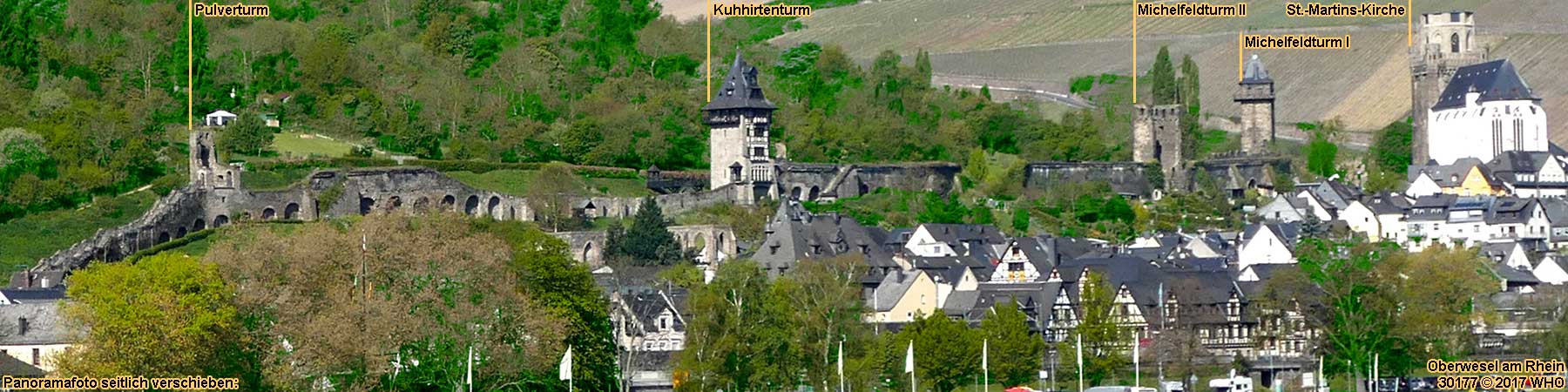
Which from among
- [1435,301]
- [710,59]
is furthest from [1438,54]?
[1435,301]

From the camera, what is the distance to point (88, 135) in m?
105

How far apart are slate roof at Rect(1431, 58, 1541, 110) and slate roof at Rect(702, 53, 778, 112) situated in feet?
95.6

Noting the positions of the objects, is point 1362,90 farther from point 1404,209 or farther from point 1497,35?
point 1404,209

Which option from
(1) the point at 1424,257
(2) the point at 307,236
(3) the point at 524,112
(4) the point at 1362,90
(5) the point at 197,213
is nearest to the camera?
(2) the point at 307,236

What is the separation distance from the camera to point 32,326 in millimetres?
73375

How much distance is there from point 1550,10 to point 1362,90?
15.0m

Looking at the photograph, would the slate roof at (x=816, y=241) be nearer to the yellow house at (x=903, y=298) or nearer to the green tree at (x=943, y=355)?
the yellow house at (x=903, y=298)

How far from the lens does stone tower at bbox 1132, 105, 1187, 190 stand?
124438 mm

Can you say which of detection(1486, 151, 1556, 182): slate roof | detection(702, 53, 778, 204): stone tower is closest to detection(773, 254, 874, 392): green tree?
detection(702, 53, 778, 204): stone tower

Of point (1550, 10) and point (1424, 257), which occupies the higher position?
point (1550, 10)

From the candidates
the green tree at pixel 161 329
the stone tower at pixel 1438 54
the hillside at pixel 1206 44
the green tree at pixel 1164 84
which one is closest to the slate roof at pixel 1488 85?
the stone tower at pixel 1438 54

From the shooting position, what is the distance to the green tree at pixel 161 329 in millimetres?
58750

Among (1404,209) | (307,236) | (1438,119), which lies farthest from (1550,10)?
(307,236)

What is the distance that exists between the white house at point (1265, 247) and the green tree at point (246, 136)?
31517 mm
